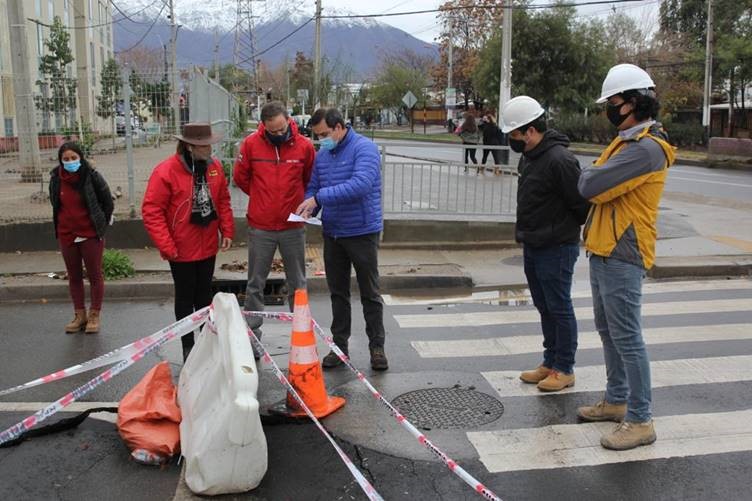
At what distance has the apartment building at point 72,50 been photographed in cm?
1200

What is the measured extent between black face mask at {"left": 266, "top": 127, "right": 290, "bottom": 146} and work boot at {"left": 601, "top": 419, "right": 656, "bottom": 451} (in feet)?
10.2

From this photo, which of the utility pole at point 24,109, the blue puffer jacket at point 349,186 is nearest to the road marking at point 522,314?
the blue puffer jacket at point 349,186

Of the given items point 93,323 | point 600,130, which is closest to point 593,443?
point 93,323

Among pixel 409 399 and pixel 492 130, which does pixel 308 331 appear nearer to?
pixel 409 399

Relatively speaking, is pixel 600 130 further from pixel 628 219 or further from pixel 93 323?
pixel 628 219

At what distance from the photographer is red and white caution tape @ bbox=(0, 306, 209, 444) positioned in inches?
167

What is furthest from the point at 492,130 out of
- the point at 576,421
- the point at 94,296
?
the point at 576,421

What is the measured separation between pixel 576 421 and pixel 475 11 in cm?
4823

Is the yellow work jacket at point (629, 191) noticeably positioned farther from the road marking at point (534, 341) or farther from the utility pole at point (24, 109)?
the utility pole at point (24, 109)

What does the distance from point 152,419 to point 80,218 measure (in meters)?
2.97

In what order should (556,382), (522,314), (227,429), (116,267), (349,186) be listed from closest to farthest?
(227,429) → (556,382) → (349,186) → (522,314) → (116,267)

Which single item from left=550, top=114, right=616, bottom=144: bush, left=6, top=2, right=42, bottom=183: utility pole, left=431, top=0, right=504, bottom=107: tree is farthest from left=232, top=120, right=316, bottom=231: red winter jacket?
left=431, top=0, right=504, bottom=107: tree

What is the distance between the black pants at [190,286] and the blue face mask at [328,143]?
1276 millimetres

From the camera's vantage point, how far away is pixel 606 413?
4.50m
